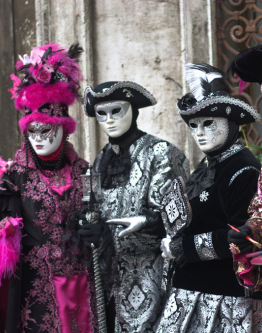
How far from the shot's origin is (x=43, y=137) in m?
3.30

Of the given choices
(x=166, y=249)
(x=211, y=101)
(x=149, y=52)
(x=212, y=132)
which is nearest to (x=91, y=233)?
(x=166, y=249)

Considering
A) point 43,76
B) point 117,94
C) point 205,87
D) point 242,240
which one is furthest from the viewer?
point 43,76

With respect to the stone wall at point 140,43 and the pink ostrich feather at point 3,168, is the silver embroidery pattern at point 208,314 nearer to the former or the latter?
the pink ostrich feather at point 3,168

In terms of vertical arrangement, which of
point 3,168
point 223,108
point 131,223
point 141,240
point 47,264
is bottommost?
point 47,264

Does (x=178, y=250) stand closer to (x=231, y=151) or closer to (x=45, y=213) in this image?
(x=231, y=151)

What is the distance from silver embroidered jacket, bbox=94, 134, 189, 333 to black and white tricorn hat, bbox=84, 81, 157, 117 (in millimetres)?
334

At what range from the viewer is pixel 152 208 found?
3141 millimetres

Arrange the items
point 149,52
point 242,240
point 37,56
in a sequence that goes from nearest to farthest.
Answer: point 242,240 → point 37,56 → point 149,52

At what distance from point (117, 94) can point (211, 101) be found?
817 mm

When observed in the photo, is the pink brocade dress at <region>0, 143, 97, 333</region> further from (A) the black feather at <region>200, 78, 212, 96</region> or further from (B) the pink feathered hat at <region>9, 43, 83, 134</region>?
(A) the black feather at <region>200, 78, 212, 96</region>

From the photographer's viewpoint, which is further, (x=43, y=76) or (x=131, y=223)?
(x=43, y=76)

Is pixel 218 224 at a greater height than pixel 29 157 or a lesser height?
lesser

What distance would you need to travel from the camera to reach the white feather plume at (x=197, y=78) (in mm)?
2758

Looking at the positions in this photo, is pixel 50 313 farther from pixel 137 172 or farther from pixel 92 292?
pixel 137 172
